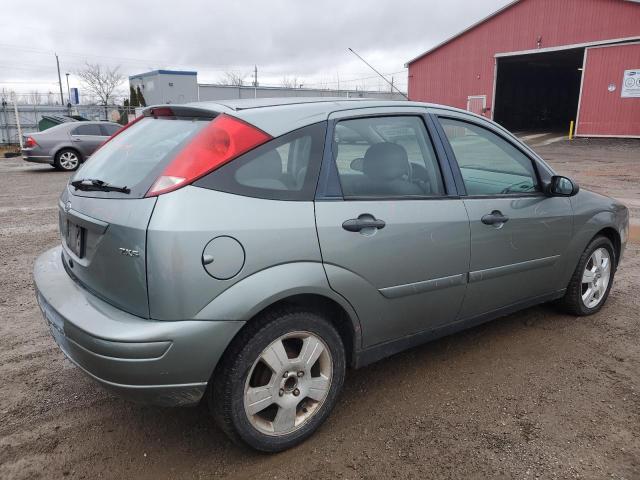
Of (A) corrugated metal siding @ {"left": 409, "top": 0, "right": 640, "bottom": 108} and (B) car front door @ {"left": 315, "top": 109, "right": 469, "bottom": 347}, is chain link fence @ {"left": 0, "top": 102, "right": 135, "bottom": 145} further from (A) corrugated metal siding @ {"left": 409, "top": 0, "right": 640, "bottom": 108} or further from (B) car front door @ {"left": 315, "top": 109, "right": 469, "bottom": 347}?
(B) car front door @ {"left": 315, "top": 109, "right": 469, "bottom": 347}

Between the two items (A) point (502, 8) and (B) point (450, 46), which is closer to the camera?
(A) point (502, 8)

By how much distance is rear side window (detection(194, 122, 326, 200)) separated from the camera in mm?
2268

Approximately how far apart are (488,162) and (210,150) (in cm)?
222

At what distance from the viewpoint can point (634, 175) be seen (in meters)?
14.2

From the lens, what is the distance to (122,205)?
2268 mm

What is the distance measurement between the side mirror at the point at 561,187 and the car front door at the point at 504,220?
2.0 inches

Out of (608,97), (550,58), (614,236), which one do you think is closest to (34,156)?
(614,236)

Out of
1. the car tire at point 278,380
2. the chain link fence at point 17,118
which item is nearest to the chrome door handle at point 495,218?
the car tire at point 278,380

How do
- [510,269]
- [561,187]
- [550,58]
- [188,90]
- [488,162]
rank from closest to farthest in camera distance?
[510,269] → [561,187] → [488,162] → [550,58] → [188,90]

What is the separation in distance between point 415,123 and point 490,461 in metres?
1.89

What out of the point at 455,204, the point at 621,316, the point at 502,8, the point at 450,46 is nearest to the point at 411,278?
the point at 455,204

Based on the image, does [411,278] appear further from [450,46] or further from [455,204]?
[450,46]

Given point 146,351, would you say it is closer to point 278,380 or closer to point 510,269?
point 278,380

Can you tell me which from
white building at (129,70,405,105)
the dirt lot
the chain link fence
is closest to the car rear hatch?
the dirt lot
